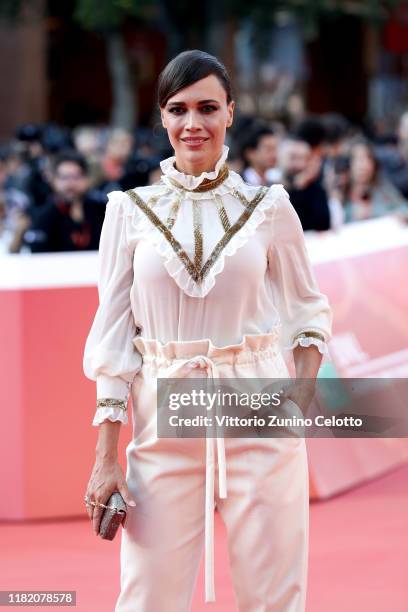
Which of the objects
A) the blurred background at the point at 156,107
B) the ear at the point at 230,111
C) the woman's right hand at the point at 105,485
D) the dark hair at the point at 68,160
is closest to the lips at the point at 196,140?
the ear at the point at 230,111

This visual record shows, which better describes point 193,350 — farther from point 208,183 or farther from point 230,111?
point 230,111

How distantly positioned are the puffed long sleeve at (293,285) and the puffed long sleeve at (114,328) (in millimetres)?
Result: 372

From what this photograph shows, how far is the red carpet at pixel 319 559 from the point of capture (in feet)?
16.9

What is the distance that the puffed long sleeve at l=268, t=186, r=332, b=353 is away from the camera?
3.33 metres

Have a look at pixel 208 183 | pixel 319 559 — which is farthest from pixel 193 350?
pixel 319 559

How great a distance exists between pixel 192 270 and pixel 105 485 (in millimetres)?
564

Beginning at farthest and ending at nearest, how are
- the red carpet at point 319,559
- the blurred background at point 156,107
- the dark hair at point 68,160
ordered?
1. the dark hair at point 68,160
2. the blurred background at point 156,107
3. the red carpet at point 319,559

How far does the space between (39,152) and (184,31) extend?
12234 mm

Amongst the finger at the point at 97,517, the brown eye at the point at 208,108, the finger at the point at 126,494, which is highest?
the brown eye at the point at 208,108

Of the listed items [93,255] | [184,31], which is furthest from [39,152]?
[184,31]

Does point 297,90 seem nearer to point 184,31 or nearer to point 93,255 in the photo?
point 184,31

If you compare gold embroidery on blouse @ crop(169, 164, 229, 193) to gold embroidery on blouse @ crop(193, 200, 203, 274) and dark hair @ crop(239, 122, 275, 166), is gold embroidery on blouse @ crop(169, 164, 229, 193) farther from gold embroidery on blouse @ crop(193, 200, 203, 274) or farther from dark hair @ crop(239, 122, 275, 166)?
dark hair @ crop(239, 122, 275, 166)

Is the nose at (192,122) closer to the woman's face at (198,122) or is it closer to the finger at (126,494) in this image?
the woman's face at (198,122)

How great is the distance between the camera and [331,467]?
682cm
